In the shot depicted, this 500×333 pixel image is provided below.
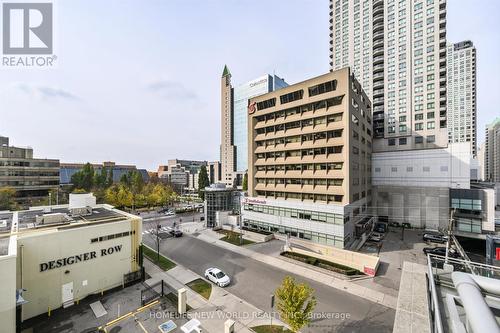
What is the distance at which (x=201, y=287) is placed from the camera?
2289 cm

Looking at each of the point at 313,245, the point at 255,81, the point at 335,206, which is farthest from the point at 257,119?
the point at 255,81

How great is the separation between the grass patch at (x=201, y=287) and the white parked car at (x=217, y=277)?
676 mm

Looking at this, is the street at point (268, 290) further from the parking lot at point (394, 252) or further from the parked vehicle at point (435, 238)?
the parked vehicle at point (435, 238)

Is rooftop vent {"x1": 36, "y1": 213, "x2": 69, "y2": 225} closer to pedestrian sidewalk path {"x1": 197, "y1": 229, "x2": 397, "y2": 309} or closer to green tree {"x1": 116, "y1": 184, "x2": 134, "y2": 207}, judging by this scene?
pedestrian sidewalk path {"x1": 197, "y1": 229, "x2": 397, "y2": 309}

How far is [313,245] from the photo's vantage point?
31953 millimetres

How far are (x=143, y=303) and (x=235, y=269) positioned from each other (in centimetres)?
1087

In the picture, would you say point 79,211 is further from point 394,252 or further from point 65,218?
point 394,252

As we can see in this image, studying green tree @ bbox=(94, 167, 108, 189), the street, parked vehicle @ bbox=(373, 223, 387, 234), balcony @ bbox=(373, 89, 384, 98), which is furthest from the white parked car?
green tree @ bbox=(94, 167, 108, 189)

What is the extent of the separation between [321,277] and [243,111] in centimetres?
10124

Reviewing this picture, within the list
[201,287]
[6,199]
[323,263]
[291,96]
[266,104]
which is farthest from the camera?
[6,199]

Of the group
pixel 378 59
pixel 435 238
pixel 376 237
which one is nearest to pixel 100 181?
pixel 376 237

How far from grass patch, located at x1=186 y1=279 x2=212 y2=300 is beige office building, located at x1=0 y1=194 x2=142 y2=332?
6951 millimetres

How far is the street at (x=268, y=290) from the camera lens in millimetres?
17188

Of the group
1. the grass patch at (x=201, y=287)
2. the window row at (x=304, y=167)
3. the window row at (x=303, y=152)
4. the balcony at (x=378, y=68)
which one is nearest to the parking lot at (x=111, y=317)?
the grass patch at (x=201, y=287)
